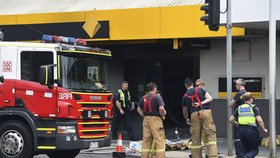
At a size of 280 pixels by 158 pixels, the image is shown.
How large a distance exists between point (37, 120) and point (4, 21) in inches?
373

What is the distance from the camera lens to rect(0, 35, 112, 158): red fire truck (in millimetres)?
13391

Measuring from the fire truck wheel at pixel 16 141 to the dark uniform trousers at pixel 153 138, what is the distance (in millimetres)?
2562

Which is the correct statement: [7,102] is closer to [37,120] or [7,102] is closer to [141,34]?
[37,120]

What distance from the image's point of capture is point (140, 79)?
76.7 ft

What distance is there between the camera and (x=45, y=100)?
1348cm

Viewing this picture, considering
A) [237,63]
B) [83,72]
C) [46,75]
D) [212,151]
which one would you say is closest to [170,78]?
[237,63]

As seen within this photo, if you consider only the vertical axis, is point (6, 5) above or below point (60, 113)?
above

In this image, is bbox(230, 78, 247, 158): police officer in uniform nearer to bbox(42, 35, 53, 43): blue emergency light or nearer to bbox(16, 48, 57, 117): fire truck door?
bbox(16, 48, 57, 117): fire truck door

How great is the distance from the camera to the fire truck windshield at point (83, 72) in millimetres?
13586

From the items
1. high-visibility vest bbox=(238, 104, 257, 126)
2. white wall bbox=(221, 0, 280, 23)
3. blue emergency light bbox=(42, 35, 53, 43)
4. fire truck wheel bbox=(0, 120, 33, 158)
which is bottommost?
fire truck wheel bbox=(0, 120, 33, 158)

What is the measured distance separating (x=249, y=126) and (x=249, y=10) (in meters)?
4.46

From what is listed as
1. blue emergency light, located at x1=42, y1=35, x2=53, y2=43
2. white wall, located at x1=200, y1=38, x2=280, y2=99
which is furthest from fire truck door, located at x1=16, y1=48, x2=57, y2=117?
white wall, located at x1=200, y1=38, x2=280, y2=99

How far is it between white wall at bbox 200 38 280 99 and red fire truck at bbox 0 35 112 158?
707cm

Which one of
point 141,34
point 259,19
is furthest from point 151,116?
point 141,34
